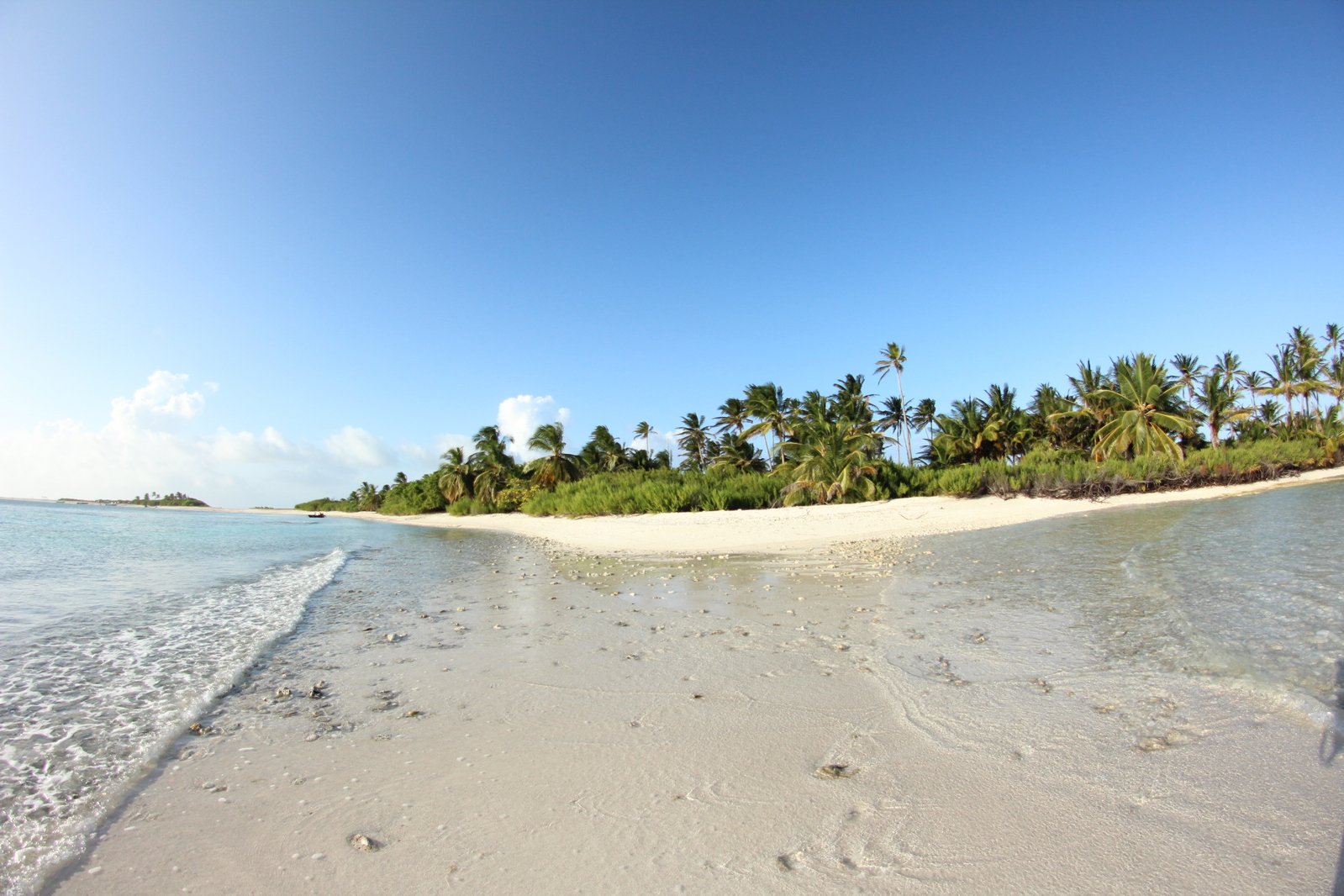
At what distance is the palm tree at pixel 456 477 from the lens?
66.4 metres

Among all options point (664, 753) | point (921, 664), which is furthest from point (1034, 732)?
point (664, 753)

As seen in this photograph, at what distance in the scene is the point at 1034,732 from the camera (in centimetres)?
383

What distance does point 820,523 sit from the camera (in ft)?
78.7

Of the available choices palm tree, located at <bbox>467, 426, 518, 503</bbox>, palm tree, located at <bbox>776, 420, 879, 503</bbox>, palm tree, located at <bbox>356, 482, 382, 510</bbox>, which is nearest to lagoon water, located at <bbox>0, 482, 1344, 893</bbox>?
palm tree, located at <bbox>776, 420, 879, 503</bbox>

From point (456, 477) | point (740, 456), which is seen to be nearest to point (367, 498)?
point (456, 477)

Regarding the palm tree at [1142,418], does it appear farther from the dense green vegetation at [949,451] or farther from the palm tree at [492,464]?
the palm tree at [492,464]

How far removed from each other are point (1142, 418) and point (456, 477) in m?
59.5

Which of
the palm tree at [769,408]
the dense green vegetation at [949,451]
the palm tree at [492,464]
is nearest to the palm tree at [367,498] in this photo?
the dense green vegetation at [949,451]

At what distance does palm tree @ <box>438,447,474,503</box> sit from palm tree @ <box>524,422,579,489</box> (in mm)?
16441

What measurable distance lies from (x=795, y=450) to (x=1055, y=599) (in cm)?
2384

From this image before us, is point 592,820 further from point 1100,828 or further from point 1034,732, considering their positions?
point 1034,732

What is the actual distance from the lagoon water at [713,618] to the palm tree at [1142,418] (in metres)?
21.6

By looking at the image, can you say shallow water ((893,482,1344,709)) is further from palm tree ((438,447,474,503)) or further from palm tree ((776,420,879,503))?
palm tree ((438,447,474,503))

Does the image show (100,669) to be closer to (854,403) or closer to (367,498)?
(854,403)
